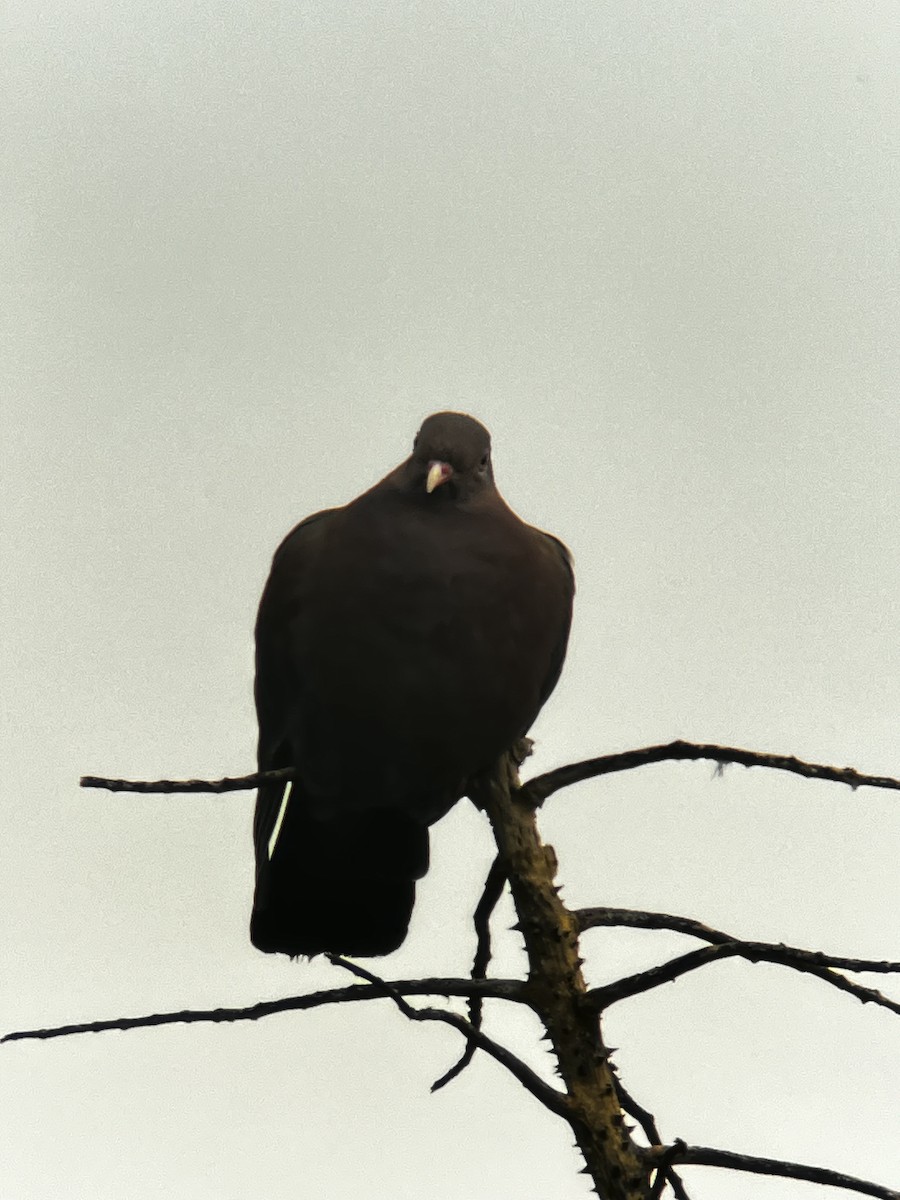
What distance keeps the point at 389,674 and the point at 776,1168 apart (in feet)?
5.34

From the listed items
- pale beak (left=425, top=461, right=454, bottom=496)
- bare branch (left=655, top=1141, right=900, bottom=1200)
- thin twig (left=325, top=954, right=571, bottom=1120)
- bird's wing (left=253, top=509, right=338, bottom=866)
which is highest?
pale beak (left=425, top=461, right=454, bottom=496)

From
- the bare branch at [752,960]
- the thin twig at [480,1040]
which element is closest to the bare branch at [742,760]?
the bare branch at [752,960]

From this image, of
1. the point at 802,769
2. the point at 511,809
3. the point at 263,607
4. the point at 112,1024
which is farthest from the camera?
the point at 263,607


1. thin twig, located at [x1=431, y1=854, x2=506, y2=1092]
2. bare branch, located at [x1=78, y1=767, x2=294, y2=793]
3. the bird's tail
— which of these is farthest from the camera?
the bird's tail

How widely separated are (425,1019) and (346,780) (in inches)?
39.7

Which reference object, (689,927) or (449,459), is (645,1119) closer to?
→ (689,927)

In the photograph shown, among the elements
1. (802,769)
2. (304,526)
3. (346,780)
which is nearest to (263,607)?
(304,526)

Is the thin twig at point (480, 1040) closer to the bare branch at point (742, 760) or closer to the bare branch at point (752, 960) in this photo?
the bare branch at point (752, 960)

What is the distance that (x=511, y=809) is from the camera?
4473mm

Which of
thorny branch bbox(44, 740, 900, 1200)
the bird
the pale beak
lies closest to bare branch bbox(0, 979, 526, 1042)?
thorny branch bbox(44, 740, 900, 1200)

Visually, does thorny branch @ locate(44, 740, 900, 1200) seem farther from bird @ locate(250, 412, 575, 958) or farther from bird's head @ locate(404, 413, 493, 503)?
bird's head @ locate(404, 413, 493, 503)

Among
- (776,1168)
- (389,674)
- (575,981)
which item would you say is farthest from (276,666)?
(776,1168)

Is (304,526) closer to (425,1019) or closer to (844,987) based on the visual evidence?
(425,1019)

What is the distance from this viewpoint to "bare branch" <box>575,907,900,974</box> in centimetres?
381
